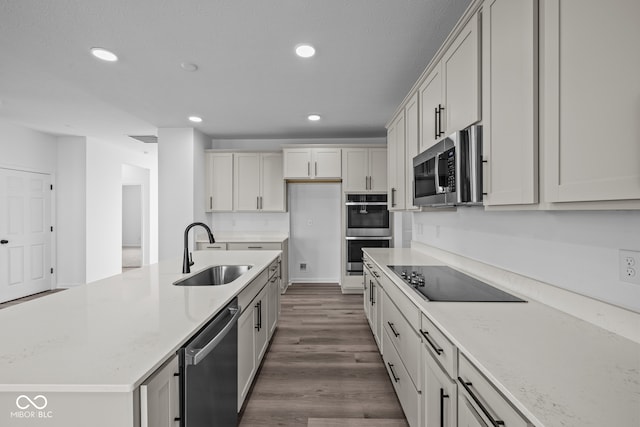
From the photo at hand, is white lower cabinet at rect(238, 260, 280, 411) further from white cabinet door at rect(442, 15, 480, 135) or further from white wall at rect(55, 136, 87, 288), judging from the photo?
white wall at rect(55, 136, 87, 288)

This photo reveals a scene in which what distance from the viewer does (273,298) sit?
307cm

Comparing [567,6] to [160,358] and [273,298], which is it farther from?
[273,298]

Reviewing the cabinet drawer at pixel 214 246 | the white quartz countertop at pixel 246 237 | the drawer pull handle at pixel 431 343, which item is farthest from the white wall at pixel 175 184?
the drawer pull handle at pixel 431 343

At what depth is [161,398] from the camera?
959 millimetres

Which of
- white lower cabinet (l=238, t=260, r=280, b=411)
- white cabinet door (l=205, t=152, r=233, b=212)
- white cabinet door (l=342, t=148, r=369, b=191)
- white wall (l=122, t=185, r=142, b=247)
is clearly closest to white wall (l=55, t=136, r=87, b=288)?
white cabinet door (l=205, t=152, r=233, b=212)

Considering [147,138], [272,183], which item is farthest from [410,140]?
[147,138]

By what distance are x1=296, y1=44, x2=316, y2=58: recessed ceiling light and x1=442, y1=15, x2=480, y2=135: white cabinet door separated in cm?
103

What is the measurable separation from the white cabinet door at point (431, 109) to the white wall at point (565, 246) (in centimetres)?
62

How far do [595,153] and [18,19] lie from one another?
326 centimetres

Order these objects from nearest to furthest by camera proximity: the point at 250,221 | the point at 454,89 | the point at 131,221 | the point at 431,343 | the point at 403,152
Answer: the point at 431,343 → the point at 454,89 → the point at 403,152 → the point at 250,221 → the point at 131,221

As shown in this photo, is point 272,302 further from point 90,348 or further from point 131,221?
point 131,221

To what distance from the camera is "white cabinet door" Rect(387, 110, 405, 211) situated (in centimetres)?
304

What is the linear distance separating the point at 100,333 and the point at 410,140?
2.51m

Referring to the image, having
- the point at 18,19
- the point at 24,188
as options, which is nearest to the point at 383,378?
the point at 18,19
